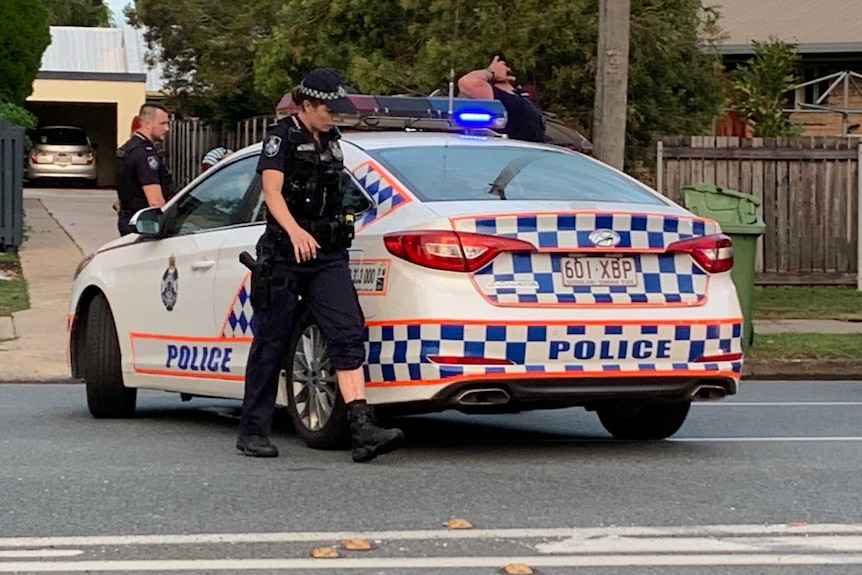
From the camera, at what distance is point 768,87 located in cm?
2339

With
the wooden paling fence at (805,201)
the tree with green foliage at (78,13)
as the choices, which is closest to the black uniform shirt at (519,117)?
the wooden paling fence at (805,201)

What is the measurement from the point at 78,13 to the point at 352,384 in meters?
61.4

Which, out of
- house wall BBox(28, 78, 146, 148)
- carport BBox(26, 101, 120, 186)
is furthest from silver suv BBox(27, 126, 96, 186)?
carport BBox(26, 101, 120, 186)

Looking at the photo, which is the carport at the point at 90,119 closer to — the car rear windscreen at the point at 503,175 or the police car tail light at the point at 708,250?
the car rear windscreen at the point at 503,175

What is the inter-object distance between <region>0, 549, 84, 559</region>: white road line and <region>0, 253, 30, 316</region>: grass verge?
9.20 meters

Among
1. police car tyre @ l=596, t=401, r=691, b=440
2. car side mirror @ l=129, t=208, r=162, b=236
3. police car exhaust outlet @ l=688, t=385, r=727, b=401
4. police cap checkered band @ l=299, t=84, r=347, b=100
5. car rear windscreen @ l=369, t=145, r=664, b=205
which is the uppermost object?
police cap checkered band @ l=299, t=84, r=347, b=100

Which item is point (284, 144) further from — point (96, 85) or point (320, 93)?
point (96, 85)

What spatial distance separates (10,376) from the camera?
11.4m

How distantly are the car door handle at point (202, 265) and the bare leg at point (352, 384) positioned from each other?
4.69ft

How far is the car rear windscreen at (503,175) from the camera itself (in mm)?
7293

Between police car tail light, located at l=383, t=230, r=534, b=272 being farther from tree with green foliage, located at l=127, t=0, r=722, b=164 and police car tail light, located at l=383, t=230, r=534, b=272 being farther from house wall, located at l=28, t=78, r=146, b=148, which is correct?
house wall, located at l=28, t=78, r=146, b=148

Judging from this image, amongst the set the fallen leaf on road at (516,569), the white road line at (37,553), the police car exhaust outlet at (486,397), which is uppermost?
the police car exhaust outlet at (486,397)

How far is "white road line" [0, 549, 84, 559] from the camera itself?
5.20 m

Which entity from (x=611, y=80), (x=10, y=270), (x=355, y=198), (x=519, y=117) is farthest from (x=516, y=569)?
(x=10, y=270)
